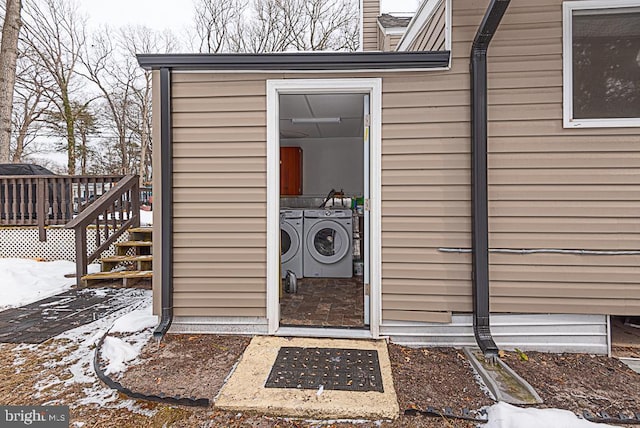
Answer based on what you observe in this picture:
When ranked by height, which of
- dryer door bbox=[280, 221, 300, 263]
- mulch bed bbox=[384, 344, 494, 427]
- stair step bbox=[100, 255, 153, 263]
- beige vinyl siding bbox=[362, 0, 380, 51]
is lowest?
mulch bed bbox=[384, 344, 494, 427]

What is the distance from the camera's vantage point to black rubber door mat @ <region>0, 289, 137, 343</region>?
2.99 meters

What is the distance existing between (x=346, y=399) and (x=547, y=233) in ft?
6.30

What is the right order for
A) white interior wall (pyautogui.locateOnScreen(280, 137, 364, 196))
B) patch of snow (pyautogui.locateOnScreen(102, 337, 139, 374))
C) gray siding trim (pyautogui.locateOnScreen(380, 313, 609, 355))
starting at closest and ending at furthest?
patch of snow (pyautogui.locateOnScreen(102, 337, 139, 374))
gray siding trim (pyautogui.locateOnScreen(380, 313, 609, 355))
white interior wall (pyautogui.locateOnScreen(280, 137, 364, 196))

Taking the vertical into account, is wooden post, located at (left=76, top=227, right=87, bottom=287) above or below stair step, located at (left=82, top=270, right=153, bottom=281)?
above

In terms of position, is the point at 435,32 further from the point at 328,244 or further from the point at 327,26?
the point at 327,26

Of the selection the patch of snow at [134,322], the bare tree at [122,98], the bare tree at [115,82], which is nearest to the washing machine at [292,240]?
the patch of snow at [134,322]

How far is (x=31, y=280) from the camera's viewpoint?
454cm

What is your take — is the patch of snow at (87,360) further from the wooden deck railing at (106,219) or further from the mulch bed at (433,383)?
the mulch bed at (433,383)

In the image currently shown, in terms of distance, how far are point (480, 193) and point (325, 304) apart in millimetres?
1828

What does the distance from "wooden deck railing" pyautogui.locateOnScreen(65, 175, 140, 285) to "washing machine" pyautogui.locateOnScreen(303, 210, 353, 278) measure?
2661 mm

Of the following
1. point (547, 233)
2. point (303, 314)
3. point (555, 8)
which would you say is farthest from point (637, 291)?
point (303, 314)

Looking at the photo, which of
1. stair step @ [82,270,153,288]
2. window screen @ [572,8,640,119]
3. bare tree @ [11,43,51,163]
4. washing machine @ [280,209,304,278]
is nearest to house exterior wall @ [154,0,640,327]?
window screen @ [572,8,640,119]

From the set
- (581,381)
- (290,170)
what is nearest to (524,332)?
(581,381)

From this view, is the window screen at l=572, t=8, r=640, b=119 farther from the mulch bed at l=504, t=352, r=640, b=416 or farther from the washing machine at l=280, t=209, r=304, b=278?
the washing machine at l=280, t=209, r=304, b=278
